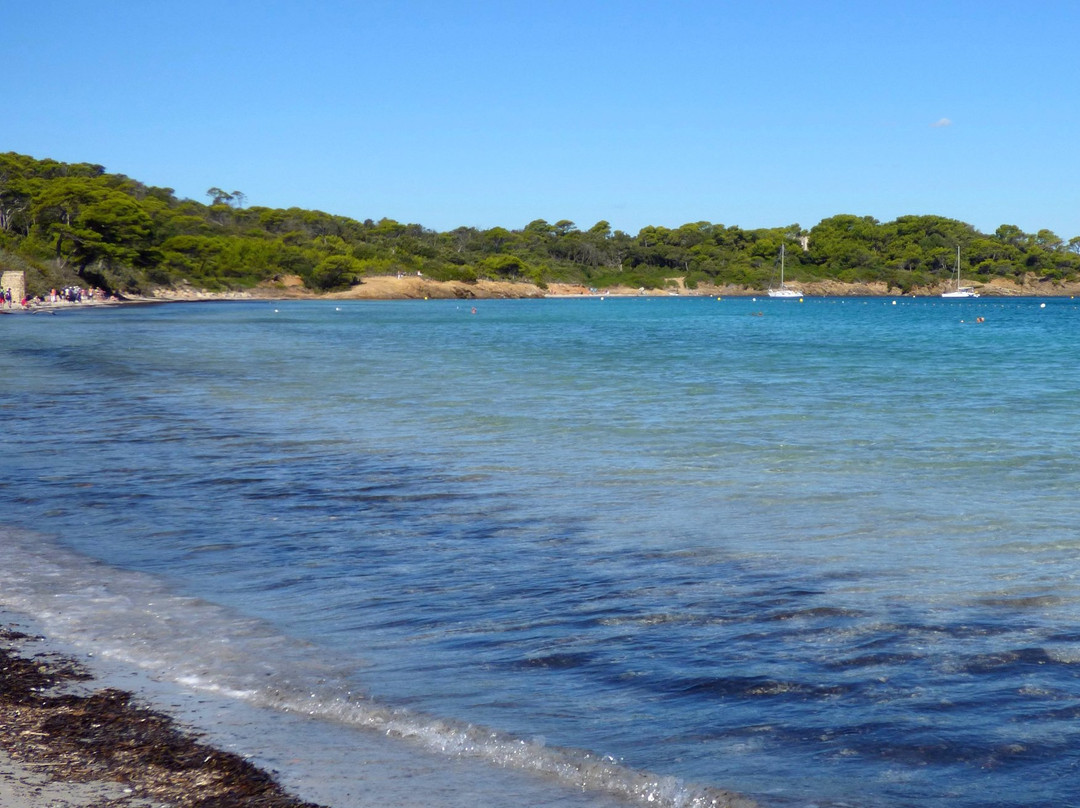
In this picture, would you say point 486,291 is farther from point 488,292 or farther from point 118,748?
point 118,748

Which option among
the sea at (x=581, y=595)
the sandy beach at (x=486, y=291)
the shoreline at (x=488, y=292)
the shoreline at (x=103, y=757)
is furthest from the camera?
the sandy beach at (x=486, y=291)

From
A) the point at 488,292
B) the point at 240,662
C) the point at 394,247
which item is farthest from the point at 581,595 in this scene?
the point at 394,247

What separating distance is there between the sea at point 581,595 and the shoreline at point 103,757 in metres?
0.16

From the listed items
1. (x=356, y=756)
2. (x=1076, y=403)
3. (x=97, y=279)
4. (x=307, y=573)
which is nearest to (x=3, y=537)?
(x=307, y=573)

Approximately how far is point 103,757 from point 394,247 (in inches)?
5471

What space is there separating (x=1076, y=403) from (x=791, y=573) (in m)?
13.1

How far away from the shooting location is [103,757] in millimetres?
3639

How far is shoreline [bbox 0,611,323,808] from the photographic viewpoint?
3.34 m

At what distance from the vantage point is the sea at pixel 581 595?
381cm

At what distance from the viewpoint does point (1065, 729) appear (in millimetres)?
4047

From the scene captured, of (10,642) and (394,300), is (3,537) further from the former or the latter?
(394,300)

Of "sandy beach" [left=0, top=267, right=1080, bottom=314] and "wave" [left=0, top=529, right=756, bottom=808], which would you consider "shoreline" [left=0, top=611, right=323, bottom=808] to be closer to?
"wave" [left=0, top=529, right=756, bottom=808]

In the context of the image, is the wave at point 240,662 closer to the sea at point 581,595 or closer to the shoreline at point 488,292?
the sea at point 581,595

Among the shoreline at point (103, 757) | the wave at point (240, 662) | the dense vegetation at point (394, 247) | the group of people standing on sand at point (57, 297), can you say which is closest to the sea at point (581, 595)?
the wave at point (240, 662)
